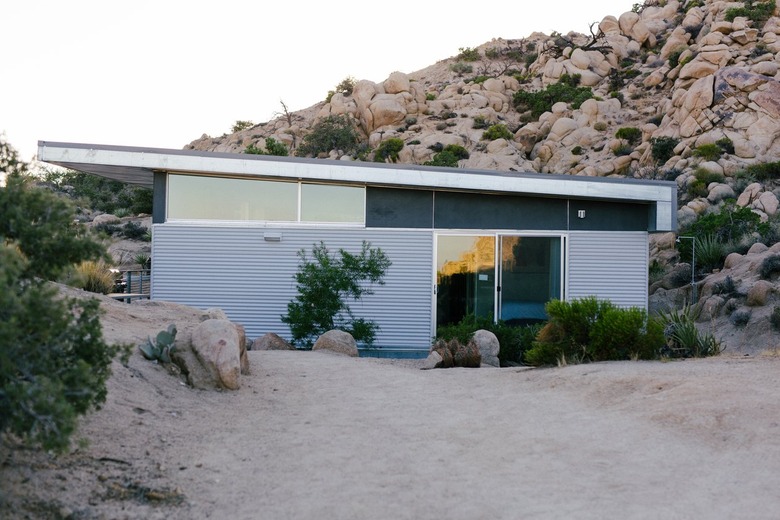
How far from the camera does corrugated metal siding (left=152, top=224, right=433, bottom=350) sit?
49.6ft

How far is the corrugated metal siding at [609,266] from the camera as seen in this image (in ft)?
51.4

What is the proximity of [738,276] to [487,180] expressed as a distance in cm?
971

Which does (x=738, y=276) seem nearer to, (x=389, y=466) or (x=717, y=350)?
(x=717, y=350)

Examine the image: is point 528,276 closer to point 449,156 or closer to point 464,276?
point 464,276

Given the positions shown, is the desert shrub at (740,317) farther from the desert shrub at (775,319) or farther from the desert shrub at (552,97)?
the desert shrub at (552,97)

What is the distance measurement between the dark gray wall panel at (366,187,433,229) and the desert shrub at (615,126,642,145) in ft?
101

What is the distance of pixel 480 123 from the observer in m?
48.8

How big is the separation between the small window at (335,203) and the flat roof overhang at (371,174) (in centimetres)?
26

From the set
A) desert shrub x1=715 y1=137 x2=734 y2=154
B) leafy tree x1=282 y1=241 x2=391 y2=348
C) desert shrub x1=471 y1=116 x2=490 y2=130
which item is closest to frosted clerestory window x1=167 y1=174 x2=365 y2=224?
leafy tree x1=282 y1=241 x2=391 y2=348

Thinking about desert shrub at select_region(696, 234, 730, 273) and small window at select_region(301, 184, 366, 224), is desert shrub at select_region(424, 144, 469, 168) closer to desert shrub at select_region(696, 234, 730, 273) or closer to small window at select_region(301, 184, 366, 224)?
desert shrub at select_region(696, 234, 730, 273)

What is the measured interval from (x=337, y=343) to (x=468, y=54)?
53.0m

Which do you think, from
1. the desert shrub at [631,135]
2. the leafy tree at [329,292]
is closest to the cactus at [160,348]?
the leafy tree at [329,292]

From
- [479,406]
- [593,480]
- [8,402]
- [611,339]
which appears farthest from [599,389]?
[8,402]

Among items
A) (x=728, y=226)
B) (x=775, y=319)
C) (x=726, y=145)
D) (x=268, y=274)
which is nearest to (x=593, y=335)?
(x=268, y=274)
